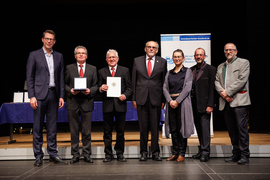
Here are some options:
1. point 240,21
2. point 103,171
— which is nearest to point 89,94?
point 103,171

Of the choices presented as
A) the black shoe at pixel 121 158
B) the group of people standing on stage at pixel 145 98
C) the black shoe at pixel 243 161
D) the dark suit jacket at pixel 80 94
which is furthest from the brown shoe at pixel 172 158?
the dark suit jacket at pixel 80 94

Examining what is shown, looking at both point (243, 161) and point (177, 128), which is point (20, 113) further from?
point (243, 161)

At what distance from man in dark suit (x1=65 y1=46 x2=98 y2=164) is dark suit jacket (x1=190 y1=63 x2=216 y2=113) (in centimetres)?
146

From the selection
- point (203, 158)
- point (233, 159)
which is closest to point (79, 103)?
point (203, 158)

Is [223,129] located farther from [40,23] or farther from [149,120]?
[40,23]

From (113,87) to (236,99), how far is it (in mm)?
1704

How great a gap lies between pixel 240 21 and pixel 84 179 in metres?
5.92

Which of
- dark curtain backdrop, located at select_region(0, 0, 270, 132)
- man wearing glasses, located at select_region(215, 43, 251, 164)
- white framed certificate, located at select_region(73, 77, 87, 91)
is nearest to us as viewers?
white framed certificate, located at select_region(73, 77, 87, 91)

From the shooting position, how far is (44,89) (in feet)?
11.4

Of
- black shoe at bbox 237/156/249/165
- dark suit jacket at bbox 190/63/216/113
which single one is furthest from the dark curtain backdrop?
dark suit jacket at bbox 190/63/216/113

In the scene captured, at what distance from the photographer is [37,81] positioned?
3484mm

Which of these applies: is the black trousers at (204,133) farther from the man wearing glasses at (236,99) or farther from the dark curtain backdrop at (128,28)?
the dark curtain backdrop at (128,28)

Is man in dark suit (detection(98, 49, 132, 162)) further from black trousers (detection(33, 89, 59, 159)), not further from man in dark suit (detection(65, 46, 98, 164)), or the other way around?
black trousers (detection(33, 89, 59, 159))

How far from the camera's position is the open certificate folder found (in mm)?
3537
